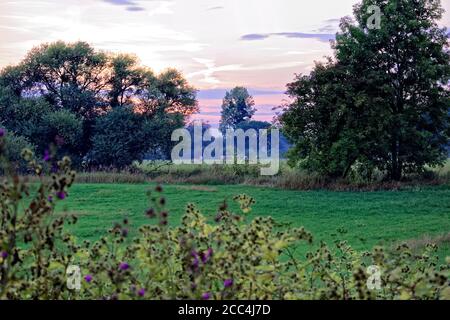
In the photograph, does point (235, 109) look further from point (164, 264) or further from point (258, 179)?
point (164, 264)

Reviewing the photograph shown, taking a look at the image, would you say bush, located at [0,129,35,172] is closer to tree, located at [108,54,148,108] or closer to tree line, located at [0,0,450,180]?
tree line, located at [0,0,450,180]

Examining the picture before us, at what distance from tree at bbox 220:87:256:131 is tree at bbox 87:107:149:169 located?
24574 mm

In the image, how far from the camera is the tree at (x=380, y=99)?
94.5ft

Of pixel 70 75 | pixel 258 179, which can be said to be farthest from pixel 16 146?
pixel 258 179

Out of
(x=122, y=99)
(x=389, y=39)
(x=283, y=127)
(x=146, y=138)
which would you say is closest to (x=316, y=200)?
(x=283, y=127)

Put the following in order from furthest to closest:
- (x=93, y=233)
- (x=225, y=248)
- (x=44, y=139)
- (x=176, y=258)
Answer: (x=44, y=139), (x=93, y=233), (x=176, y=258), (x=225, y=248)

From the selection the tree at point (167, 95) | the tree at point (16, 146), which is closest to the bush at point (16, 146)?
the tree at point (16, 146)

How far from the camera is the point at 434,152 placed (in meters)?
30.4

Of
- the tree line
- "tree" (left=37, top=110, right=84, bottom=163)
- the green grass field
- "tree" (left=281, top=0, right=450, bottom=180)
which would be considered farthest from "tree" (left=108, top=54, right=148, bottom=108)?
the green grass field

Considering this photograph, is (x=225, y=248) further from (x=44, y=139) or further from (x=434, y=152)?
(x=44, y=139)

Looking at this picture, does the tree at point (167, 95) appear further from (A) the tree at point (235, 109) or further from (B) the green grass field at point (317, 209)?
(A) the tree at point (235, 109)

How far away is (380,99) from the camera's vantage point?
28.6 meters
